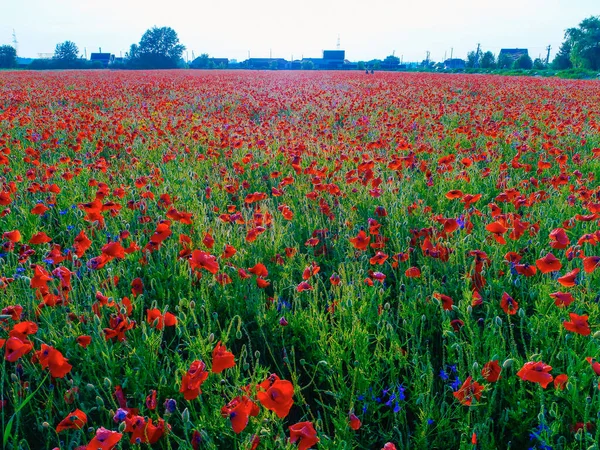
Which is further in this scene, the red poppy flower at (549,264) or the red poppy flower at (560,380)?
the red poppy flower at (549,264)

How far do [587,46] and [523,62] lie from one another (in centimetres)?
665

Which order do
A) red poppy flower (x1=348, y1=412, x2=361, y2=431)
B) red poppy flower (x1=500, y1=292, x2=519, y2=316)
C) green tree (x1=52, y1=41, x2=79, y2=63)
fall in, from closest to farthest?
1. red poppy flower (x1=348, y1=412, x2=361, y2=431)
2. red poppy flower (x1=500, y1=292, x2=519, y2=316)
3. green tree (x1=52, y1=41, x2=79, y2=63)

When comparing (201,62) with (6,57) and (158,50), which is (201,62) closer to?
(158,50)

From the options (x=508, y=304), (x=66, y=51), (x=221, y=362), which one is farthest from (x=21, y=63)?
(x=508, y=304)

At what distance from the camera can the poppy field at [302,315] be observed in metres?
1.56

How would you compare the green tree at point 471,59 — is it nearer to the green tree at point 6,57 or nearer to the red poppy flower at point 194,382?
the green tree at point 6,57

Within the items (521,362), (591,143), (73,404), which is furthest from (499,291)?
(591,143)

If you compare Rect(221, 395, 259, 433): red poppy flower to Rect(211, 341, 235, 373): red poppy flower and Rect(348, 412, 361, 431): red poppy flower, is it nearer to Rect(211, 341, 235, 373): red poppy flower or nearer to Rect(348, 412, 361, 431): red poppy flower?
Rect(211, 341, 235, 373): red poppy flower

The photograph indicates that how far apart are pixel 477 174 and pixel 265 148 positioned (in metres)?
2.40

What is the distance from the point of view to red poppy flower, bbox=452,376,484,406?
149 cm

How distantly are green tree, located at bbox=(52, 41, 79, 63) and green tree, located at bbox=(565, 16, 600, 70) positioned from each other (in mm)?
65655

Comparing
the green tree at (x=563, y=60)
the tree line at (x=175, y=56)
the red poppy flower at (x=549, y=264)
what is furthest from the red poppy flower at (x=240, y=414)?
the green tree at (x=563, y=60)

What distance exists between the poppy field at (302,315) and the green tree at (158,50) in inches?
2770

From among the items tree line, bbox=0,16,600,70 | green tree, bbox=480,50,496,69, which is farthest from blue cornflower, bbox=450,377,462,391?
green tree, bbox=480,50,496,69
